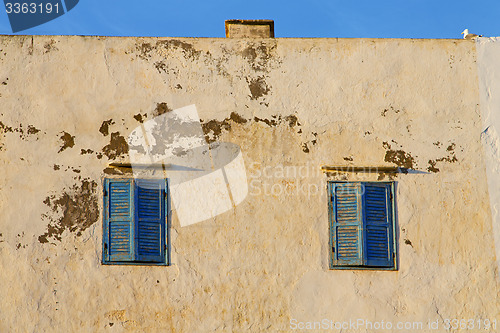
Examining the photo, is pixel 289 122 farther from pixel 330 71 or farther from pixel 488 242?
pixel 488 242

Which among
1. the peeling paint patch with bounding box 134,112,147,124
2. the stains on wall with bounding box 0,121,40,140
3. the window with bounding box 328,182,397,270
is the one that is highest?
the peeling paint patch with bounding box 134,112,147,124

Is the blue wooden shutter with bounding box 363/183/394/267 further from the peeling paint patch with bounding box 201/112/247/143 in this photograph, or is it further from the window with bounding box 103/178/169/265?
the window with bounding box 103/178/169/265

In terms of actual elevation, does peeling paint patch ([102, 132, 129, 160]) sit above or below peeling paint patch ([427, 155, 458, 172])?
above

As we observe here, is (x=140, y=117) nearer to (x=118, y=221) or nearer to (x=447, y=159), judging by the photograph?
(x=118, y=221)

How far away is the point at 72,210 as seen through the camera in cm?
1088

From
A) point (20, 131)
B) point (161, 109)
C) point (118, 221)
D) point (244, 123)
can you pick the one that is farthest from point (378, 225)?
point (20, 131)

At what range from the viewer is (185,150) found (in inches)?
439

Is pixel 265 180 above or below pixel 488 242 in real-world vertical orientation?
above

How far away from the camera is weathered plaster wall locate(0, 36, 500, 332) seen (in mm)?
10680

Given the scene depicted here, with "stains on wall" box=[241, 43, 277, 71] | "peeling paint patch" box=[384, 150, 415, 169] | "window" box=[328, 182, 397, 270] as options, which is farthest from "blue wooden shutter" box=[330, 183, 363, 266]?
"stains on wall" box=[241, 43, 277, 71]

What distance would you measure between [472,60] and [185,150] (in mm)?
3901

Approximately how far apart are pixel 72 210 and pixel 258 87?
109 inches

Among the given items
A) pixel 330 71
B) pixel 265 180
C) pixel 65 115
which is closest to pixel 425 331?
pixel 265 180

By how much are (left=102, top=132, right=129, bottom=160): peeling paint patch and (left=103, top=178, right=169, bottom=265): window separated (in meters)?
0.33
